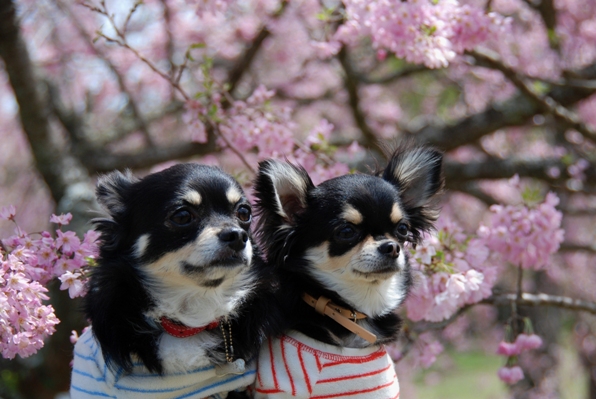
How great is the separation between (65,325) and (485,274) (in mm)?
2868

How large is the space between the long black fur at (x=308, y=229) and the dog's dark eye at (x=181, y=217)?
405 mm

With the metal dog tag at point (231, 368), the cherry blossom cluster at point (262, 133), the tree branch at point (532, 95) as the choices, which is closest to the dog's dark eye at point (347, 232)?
the metal dog tag at point (231, 368)

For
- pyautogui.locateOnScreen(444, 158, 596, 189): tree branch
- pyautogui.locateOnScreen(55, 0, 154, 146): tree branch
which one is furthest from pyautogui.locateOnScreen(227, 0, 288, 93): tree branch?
pyautogui.locateOnScreen(444, 158, 596, 189): tree branch

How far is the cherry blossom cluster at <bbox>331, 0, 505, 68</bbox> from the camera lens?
316cm

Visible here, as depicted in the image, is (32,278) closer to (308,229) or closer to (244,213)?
(244,213)

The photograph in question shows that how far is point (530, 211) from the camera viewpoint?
3156 mm

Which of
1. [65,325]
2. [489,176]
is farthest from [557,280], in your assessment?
[65,325]

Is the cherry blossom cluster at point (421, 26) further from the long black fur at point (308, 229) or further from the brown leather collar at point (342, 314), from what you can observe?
the brown leather collar at point (342, 314)

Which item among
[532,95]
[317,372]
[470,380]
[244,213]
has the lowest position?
[470,380]

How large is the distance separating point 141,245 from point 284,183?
0.63 meters

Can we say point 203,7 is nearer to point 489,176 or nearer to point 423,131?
point 423,131

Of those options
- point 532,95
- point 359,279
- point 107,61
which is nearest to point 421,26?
point 532,95

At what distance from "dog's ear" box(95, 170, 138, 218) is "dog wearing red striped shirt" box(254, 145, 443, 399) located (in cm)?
55

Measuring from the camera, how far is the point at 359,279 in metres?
2.29
